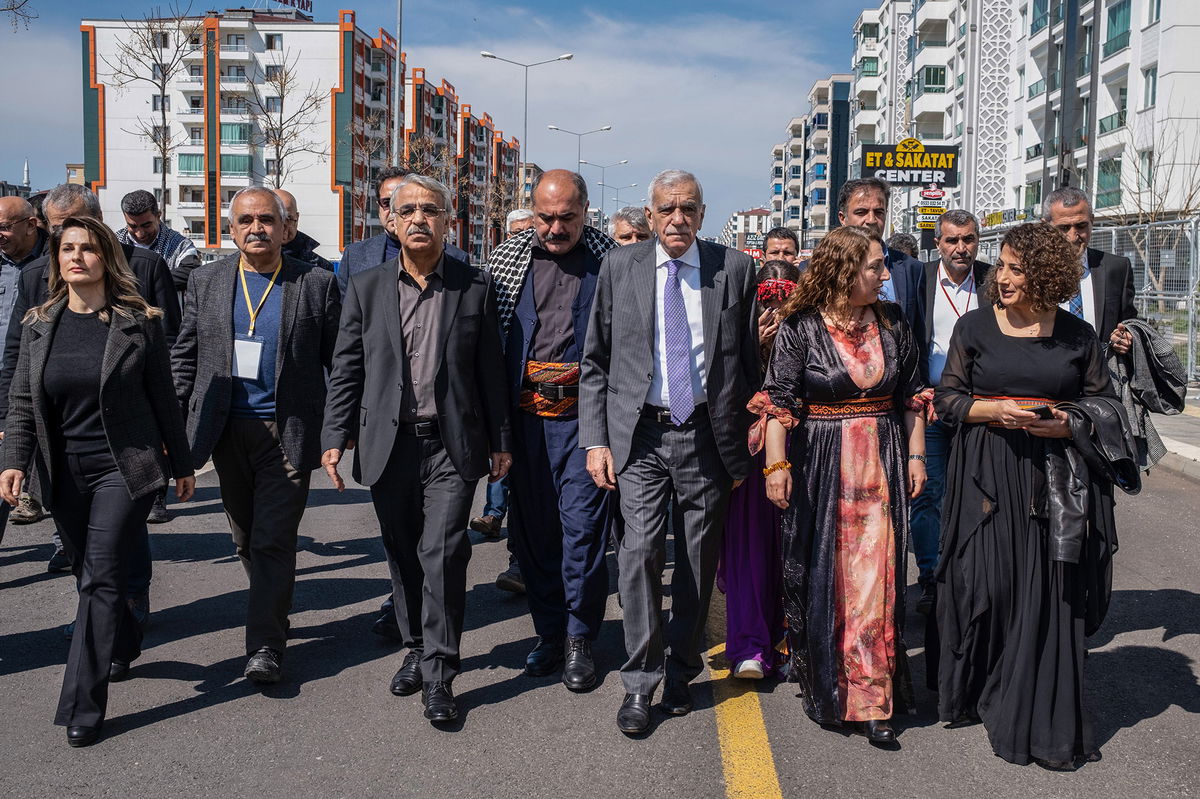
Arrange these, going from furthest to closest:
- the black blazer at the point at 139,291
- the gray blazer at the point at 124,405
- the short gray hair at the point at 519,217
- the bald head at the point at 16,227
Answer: the short gray hair at the point at 519,217
the bald head at the point at 16,227
the black blazer at the point at 139,291
the gray blazer at the point at 124,405

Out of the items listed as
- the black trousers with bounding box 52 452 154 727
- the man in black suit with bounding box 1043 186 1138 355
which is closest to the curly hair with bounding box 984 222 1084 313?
the man in black suit with bounding box 1043 186 1138 355

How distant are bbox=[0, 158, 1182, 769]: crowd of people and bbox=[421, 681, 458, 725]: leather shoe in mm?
16

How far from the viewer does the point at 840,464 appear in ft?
14.0

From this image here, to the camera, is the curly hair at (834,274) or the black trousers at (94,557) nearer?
the black trousers at (94,557)

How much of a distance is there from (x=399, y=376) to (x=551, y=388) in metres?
0.76

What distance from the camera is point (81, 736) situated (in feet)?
13.2

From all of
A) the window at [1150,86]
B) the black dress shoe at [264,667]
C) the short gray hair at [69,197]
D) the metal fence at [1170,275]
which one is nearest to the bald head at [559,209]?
the black dress shoe at [264,667]

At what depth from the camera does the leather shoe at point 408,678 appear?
4.59 meters

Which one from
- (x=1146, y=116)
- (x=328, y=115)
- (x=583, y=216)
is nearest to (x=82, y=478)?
(x=583, y=216)

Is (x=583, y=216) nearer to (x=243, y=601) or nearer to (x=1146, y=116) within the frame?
(x=243, y=601)

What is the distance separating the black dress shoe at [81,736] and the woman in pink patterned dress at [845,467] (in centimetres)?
273

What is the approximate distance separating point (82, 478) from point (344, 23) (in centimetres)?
7947

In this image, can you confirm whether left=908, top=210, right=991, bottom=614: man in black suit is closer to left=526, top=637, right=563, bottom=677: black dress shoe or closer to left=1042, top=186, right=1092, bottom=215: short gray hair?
left=1042, top=186, right=1092, bottom=215: short gray hair

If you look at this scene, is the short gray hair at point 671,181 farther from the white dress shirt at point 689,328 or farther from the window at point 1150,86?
the window at point 1150,86
